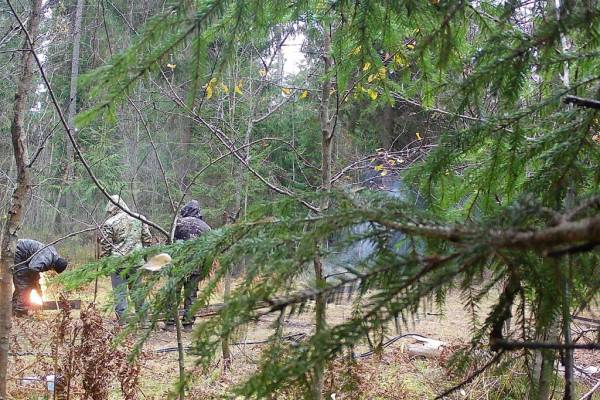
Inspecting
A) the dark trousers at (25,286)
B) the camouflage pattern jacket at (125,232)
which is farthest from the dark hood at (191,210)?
the dark trousers at (25,286)

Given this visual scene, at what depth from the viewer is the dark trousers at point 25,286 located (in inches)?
249

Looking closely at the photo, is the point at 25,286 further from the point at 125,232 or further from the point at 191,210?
the point at 191,210

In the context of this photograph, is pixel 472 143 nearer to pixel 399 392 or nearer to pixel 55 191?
pixel 399 392

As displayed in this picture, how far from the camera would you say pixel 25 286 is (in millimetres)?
6496

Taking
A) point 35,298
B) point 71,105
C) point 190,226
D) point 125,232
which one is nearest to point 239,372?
point 190,226

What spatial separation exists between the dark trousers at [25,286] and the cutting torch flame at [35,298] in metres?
0.04

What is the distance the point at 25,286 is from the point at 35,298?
0.26m

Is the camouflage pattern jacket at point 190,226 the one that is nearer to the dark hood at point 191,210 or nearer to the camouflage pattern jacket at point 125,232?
the dark hood at point 191,210

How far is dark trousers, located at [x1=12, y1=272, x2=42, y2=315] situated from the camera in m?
6.34

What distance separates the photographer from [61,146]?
1184 centimetres

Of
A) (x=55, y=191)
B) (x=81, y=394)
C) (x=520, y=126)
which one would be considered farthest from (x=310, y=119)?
(x=520, y=126)

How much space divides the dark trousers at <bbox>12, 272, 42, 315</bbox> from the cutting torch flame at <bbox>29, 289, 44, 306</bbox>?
0.04 metres

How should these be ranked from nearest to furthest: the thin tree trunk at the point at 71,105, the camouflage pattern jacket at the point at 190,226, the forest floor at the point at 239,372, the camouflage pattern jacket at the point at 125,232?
the forest floor at the point at 239,372, the thin tree trunk at the point at 71,105, the camouflage pattern jacket at the point at 125,232, the camouflage pattern jacket at the point at 190,226

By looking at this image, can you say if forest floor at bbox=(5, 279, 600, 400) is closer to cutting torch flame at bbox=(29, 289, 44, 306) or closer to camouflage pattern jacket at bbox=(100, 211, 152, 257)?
cutting torch flame at bbox=(29, 289, 44, 306)
